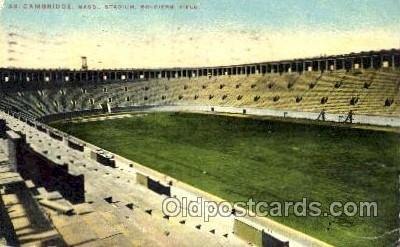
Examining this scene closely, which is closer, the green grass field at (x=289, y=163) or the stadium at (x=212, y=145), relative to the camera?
the stadium at (x=212, y=145)

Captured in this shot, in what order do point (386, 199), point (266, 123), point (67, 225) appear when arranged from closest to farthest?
point (67, 225)
point (386, 199)
point (266, 123)

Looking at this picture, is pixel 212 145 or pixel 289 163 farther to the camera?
pixel 212 145

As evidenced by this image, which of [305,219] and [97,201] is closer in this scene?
[97,201]

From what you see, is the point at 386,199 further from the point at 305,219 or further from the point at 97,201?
the point at 97,201

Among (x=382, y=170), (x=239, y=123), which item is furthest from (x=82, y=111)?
(x=382, y=170)

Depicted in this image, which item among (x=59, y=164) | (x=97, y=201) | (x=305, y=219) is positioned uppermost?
(x=59, y=164)

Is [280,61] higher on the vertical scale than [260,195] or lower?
higher

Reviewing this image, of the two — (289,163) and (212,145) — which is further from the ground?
(212,145)

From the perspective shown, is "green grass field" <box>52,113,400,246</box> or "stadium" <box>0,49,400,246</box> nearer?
"stadium" <box>0,49,400,246</box>
